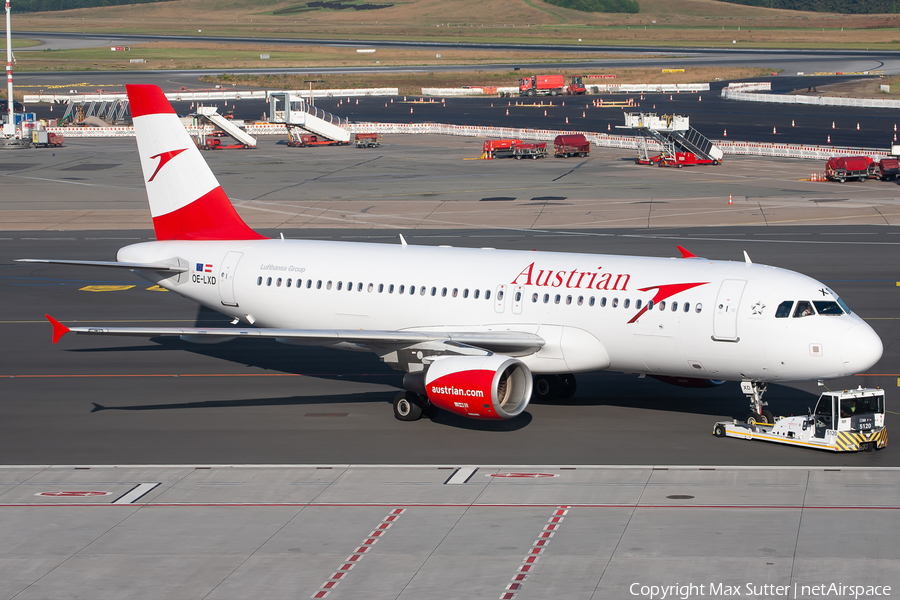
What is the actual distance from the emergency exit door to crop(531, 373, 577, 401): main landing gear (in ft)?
20.0

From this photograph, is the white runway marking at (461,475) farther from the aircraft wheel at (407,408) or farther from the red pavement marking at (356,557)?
the aircraft wheel at (407,408)

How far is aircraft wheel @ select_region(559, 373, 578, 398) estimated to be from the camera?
33.7m

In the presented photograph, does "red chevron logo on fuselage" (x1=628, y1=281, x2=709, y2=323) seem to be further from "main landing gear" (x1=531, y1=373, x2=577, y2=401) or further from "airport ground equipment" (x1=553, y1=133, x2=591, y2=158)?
"airport ground equipment" (x1=553, y1=133, x2=591, y2=158)

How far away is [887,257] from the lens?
191 ft

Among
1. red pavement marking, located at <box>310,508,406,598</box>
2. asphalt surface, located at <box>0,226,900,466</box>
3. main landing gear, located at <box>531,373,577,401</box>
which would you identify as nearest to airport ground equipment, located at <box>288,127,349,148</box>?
asphalt surface, located at <box>0,226,900,466</box>

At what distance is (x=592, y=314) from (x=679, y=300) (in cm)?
249

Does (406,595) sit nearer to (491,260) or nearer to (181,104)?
(491,260)

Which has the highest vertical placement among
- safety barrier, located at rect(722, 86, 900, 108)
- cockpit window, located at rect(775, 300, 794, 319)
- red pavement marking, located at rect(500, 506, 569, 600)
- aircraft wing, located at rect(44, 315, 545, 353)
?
safety barrier, located at rect(722, 86, 900, 108)

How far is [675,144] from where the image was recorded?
10281cm

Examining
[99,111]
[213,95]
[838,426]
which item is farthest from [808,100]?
[838,426]

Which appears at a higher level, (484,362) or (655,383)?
(484,362)

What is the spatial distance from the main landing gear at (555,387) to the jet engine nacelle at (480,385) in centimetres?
415

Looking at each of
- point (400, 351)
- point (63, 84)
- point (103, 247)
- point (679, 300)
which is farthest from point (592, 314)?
point (63, 84)

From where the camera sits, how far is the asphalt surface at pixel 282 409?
93.1ft
